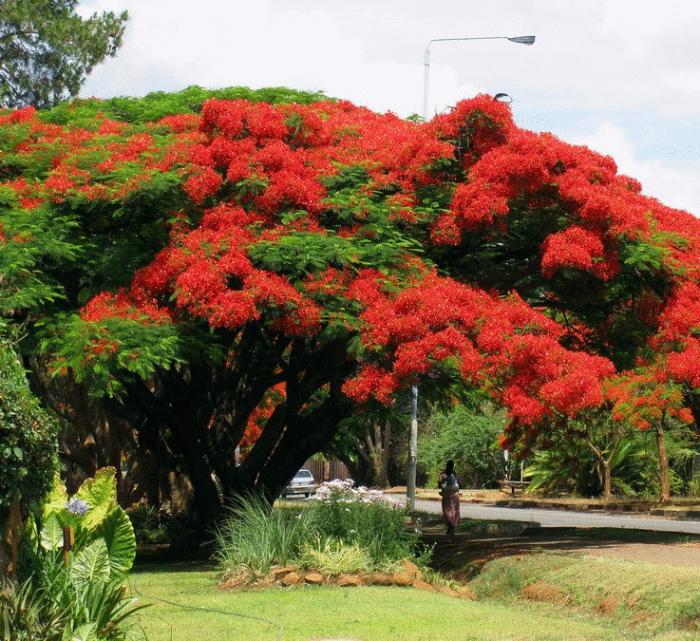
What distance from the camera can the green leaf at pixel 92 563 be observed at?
9.06 metres

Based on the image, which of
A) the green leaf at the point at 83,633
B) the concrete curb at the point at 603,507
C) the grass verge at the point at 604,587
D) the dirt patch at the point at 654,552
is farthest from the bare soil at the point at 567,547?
the concrete curb at the point at 603,507

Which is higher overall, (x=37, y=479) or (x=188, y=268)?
(x=188, y=268)

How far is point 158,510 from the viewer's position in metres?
24.7

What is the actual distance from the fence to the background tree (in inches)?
946

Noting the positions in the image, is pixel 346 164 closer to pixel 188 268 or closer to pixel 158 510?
pixel 188 268

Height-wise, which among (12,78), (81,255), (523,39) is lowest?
(81,255)

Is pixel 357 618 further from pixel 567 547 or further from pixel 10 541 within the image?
pixel 567 547

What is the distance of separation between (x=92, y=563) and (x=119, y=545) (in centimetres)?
68

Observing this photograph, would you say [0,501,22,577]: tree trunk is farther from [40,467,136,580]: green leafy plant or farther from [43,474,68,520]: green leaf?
[43,474,68,520]: green leaf

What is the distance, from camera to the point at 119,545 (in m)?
9.80

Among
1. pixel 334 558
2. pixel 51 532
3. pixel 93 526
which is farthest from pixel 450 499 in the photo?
pixel 51 532

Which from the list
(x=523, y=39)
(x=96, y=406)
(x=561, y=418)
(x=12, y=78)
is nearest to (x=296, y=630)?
(x=561, y=418)

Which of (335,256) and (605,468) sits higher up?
(335,256)

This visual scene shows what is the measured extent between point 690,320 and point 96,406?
1120 centimetres
